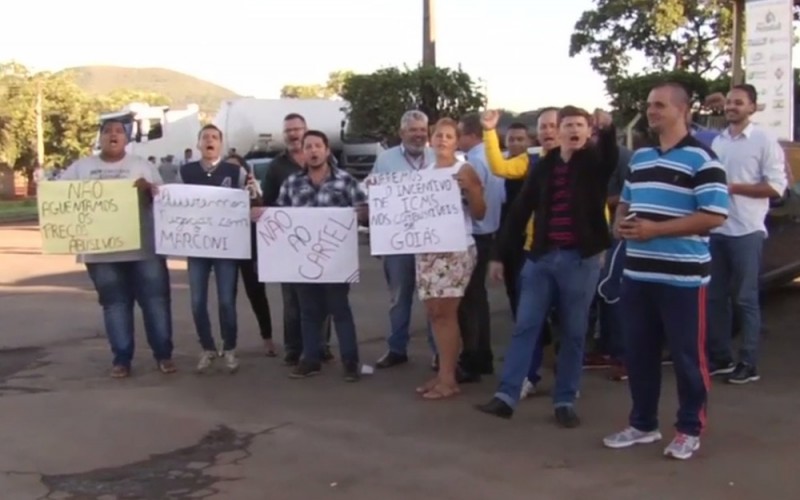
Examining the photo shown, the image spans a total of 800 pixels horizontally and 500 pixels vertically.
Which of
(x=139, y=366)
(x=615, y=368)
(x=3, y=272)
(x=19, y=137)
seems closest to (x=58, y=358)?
(x=139, y=366)

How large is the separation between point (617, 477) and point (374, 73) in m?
19.8

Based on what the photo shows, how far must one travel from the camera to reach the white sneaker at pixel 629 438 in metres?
6.13

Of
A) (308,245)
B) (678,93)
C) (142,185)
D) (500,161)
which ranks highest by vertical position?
(678,93)

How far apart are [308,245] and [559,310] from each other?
2.14 meters

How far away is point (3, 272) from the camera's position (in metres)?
16.8

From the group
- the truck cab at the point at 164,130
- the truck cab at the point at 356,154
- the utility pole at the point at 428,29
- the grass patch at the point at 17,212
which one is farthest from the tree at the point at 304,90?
the utility pole at the point at 428,29

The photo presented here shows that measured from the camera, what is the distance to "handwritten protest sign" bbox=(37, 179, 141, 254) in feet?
27.0

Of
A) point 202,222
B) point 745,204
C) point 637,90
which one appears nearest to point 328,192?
point 202,222

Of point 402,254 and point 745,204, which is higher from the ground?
point 745,204

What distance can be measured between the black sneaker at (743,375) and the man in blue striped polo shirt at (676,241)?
6.19 ft

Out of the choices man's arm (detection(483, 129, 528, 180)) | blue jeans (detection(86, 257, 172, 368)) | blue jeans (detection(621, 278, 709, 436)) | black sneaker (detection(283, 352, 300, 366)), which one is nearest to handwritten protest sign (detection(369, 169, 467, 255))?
man's arm (detection(483, 129, 528, 180))

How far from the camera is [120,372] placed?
8.42 metres

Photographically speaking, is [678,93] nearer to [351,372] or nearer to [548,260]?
[548,260]

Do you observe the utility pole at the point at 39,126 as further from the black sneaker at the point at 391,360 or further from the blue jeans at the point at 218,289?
the black sneaker at the point at 391,360
